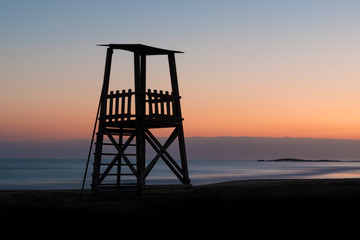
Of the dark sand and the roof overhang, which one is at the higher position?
the roof overhang

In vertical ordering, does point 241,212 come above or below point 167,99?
below

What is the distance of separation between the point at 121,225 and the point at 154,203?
3.36m

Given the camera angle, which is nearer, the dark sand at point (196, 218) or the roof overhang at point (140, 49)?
the dark sand at point (196, 218)

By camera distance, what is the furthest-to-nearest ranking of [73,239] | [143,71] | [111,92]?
1. [143,71]
2. [111,92]
3. [73,239]

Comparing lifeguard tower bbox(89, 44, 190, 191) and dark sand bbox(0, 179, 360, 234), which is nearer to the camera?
dark sand bbox(0, 179, 360, 234)

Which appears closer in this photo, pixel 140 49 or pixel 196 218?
pixel 196 218

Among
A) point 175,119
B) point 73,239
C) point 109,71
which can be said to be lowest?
point 73,239

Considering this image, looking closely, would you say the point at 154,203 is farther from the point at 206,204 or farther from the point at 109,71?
the point at 109,71

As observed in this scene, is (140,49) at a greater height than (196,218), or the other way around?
(140,49)

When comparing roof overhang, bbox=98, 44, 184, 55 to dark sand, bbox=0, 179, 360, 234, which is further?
roof overhang, bbox=98, 44, 184, 55

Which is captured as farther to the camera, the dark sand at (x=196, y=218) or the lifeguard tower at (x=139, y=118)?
the lifeguard tower at (x=139, y=118)

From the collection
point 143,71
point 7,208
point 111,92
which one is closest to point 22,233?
point 7,208

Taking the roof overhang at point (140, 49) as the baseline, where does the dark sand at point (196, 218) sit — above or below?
below

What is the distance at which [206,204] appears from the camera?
42.2 ft
